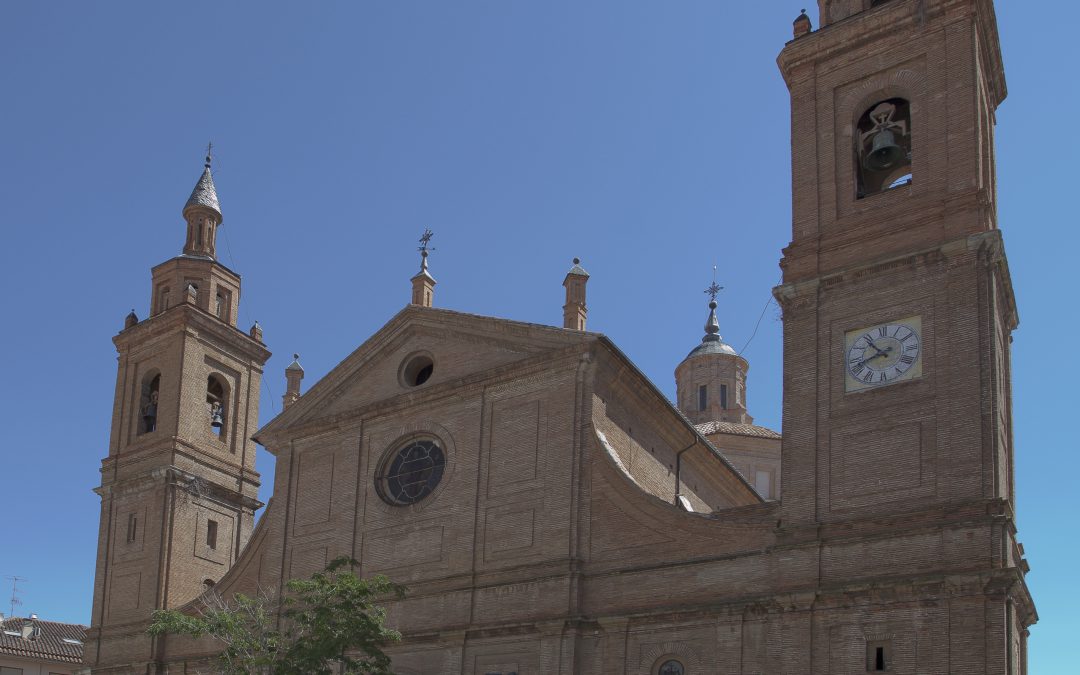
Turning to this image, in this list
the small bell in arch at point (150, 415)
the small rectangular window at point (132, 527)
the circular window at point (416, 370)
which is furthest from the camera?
the small bell in arch at point (150, 415)

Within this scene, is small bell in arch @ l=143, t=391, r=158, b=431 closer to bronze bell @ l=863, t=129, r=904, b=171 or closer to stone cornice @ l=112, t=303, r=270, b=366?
stone cornice @ l=112, t=303, r=270, b=366

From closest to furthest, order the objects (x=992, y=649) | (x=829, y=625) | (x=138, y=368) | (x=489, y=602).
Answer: (x=992, y=649), (x=829, y=625), (x=489, y=602), (x=138, y=368)

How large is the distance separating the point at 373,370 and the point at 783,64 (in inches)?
421

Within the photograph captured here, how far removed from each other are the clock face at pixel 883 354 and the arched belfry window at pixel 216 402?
17.8m

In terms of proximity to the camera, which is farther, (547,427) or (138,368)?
(138,368)

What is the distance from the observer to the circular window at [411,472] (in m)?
27.5

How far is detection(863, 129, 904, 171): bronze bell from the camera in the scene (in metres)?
24.3

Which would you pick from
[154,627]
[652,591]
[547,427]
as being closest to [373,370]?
[547,427]

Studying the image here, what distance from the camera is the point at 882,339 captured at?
2272 cm

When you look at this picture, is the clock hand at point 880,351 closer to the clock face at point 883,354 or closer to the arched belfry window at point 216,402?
the clock face at point 883,354

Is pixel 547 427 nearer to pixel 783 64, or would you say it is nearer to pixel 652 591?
pixel 652 591

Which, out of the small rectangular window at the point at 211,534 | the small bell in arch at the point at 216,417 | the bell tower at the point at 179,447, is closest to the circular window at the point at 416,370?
the bell tower at the point at 179,447

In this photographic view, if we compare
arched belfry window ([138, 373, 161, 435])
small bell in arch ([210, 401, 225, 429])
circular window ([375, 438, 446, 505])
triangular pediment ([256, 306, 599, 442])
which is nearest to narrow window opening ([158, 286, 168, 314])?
arched belfry window ([138, 373, 161, 435])

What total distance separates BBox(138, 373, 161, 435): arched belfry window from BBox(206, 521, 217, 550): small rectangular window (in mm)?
2854
